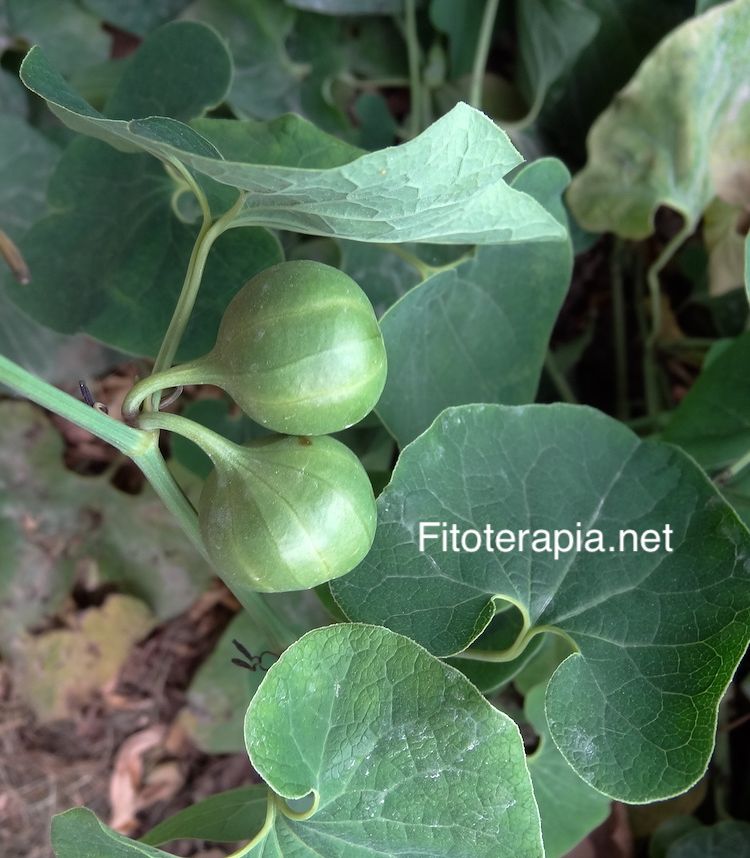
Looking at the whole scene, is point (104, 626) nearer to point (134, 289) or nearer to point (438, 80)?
point (134, 289)

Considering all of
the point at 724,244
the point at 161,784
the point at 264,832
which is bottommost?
the point at 161,784

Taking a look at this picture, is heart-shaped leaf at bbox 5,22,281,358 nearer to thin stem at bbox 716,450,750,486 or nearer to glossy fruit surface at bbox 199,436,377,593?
glossy fruit surface at bbox 199,436,377,593

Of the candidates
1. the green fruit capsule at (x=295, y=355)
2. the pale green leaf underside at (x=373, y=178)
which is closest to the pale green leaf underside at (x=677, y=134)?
the pale green leaf underside at (x=373, y=178)

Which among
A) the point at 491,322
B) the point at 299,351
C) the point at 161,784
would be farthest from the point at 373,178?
the point at 161,784

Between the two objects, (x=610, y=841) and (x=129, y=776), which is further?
(x=129, y=776)

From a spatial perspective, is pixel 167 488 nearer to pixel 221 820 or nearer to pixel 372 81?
pixel 221 820

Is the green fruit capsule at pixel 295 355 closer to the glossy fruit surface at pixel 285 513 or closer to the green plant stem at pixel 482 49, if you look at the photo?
the glossy fruit surface at pixel 285 513
